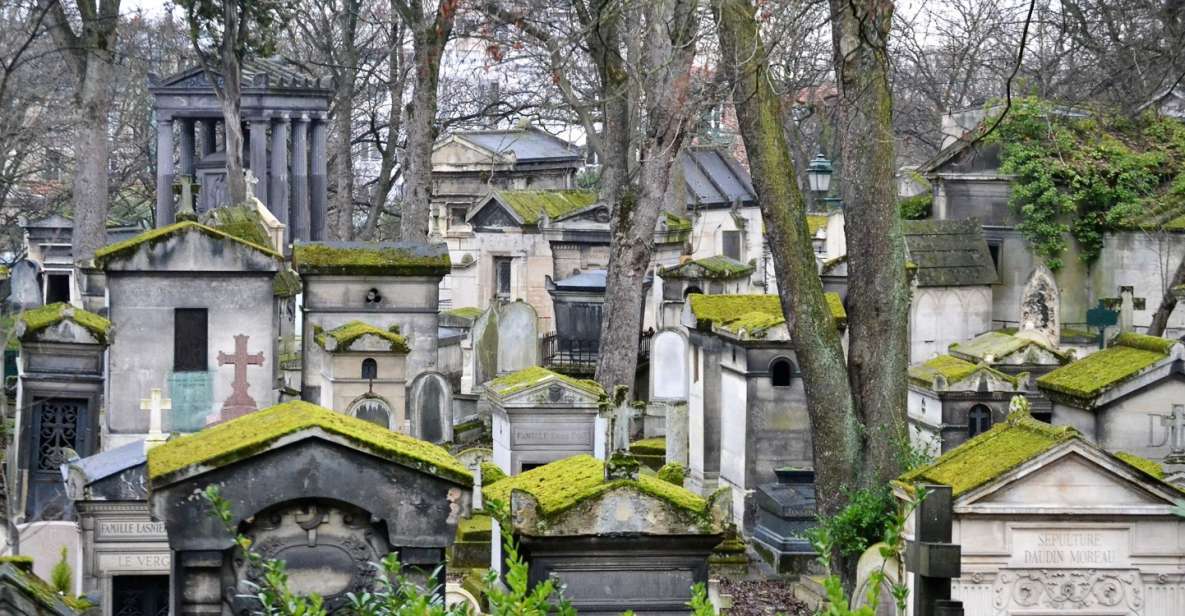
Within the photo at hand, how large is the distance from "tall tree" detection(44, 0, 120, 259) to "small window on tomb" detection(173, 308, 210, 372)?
9.10 metres

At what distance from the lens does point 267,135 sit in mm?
35156

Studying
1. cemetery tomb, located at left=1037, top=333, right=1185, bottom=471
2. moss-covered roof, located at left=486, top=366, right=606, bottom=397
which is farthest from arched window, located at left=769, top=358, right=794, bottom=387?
cemetery tomb, located at left=1037, top=333, right=1185, bottom=471

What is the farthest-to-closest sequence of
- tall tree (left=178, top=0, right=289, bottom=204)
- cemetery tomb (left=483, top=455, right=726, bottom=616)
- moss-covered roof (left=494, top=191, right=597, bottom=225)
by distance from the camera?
moss-covered roof (left=494, top=191, right=597, bottom=225) < tall tree (left=178, top=0, right=289, bottom=204) < cemetery tomb (left=483, top=455, right=726, bottom=616)

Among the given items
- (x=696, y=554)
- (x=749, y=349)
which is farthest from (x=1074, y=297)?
(x=696, y=554)

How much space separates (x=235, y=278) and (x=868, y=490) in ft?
21.1

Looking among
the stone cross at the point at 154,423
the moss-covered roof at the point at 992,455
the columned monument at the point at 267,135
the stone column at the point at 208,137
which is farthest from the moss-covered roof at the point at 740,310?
the stone column at the point at 208,137

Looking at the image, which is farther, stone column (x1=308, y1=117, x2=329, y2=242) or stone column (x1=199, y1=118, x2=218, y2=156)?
stone column (x1=199, y1=118, x2=218, y2=156)

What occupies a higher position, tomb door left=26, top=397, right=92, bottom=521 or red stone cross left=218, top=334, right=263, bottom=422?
red stone cross left=218, top=334, right=263, bottom=422

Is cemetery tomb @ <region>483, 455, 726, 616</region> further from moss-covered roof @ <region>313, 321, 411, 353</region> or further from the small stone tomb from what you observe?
moss-covered roof @ <region>313, 321, 411, 353</region>

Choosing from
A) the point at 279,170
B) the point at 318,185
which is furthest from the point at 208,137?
the point at 318,185

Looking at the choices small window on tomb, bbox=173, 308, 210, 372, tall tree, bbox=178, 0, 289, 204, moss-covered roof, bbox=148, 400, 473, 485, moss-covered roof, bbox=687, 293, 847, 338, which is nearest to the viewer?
moss-covered roof, bbox=148, 400, 473, 485

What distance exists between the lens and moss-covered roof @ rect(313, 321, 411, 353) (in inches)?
614

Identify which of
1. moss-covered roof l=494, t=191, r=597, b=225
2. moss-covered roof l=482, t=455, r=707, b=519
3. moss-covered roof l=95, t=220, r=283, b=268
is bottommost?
moss-covered roof l=482, t=455, r=707, b=519

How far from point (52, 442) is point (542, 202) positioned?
15966 millimetres
